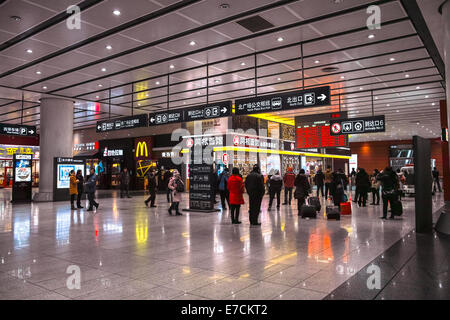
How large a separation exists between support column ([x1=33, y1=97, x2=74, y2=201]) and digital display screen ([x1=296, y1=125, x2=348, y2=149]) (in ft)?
37.6

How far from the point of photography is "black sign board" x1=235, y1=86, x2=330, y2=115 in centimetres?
895

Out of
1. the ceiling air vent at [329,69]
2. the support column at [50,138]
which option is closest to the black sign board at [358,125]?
the ceiling air vent at [329,69]

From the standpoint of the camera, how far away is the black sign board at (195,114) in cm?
1090

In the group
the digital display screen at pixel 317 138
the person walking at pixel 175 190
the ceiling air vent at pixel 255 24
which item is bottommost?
the person walking at pixel 175 190

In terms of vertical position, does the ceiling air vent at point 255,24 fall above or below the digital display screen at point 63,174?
above

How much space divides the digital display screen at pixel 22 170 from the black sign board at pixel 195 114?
7.48 meters

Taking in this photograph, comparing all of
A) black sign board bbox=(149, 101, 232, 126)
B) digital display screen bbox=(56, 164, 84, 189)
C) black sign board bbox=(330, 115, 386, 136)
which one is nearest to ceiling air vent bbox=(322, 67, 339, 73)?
black sign board bbox=(330, 115, 386, 136)

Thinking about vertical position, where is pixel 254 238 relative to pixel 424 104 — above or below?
below

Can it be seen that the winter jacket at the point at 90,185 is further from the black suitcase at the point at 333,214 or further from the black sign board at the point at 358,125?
the black sign board at the point at 358,125

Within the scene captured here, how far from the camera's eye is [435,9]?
713cm

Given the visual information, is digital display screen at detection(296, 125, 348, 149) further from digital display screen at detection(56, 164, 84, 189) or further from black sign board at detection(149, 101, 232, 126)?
digital display screen at detection(56, 164, 84, 189)
